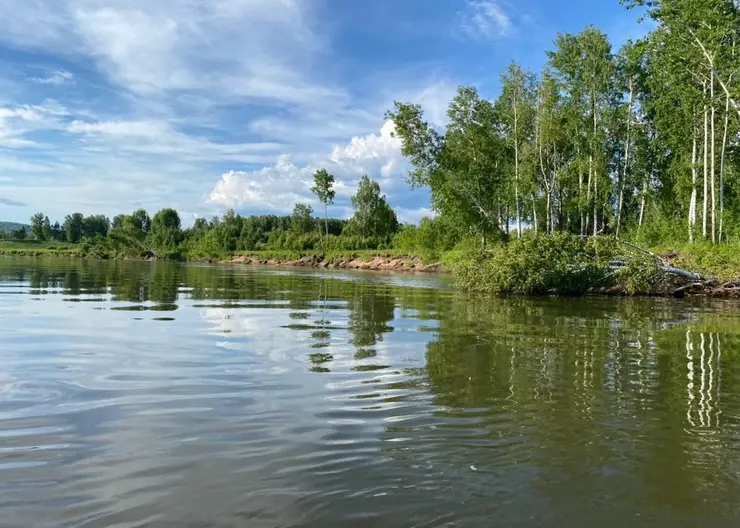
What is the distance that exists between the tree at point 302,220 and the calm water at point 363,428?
113 metres

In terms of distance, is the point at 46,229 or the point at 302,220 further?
the point at 46,229

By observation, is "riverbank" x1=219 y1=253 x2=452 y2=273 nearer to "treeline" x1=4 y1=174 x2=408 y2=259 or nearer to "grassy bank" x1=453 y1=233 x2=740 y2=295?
"treeline" x1=4 y1=174 x2=408 y2=259

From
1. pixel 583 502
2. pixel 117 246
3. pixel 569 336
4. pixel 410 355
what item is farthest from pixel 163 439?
pixel 117 246

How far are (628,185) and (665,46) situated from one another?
14108 mm

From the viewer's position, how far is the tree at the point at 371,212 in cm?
11162

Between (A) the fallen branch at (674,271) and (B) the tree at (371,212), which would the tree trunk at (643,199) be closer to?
(A) the fallen branch at (674,271)

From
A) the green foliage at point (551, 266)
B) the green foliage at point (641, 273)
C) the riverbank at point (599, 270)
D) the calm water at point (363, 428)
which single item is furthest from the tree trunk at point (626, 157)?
the calm water at point (363, 428)

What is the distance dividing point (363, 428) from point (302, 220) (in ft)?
412

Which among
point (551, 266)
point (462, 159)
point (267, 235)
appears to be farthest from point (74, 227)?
point (551, 266)

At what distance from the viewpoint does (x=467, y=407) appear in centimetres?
684

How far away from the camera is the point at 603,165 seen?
42.1 m

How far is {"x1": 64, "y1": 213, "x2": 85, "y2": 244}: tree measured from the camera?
174m

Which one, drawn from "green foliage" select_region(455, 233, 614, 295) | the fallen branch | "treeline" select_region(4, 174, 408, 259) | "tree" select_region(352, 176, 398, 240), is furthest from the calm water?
"tree" select_region(352, 176, 398, 240)

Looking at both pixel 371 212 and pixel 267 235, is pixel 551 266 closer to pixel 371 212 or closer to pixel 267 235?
pixel 371 212
